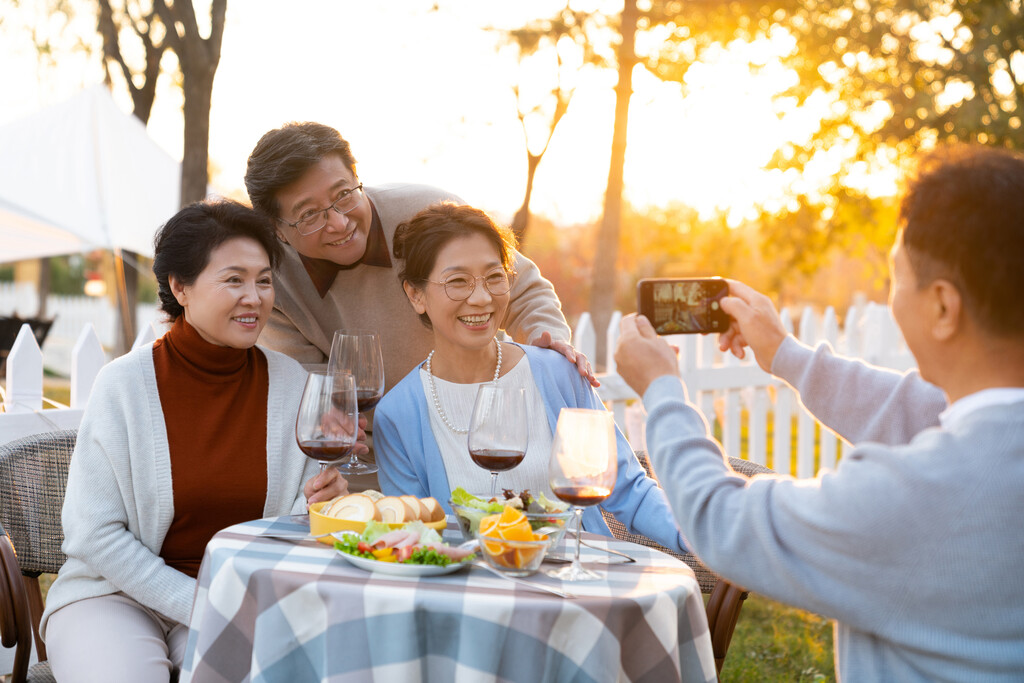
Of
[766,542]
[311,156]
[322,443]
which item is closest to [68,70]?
[311,156]

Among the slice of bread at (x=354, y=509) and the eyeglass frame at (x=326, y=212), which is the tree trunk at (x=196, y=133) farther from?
the slice of bread at (x=354, y=509)

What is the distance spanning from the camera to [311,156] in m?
3.29

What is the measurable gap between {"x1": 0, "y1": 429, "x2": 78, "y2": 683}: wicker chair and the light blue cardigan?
3.52 ft

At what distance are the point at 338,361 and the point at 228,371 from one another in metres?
0.50

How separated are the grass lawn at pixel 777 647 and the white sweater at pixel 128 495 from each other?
2.44 metres

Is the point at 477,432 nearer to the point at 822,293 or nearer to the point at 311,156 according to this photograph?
the point at 311,156

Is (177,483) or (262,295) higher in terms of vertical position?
(262,295)

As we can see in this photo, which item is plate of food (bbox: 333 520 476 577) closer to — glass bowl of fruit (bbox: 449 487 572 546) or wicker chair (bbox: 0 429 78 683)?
glass bowl of fruit (bbox: 449 487 572 546)

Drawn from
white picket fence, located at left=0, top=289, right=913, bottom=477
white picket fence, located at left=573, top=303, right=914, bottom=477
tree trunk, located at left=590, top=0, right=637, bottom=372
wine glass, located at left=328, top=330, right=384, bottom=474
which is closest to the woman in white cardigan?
wine glass, located at left=328, top=330, right=384, bottom=474

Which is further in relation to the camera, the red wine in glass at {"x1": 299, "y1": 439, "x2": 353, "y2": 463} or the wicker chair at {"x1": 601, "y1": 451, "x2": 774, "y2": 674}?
the wicker chair at {"x1": 601, "y1": 451, "x2": 774, "y2": 674}

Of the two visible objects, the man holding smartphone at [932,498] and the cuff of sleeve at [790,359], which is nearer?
the man holding smartphone at [932,498]

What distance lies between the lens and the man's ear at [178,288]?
9.65 feet

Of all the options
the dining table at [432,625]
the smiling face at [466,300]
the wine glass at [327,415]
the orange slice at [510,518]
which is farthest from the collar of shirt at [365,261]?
the orange slice at [510,518]

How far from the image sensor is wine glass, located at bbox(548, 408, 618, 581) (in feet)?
6.23
